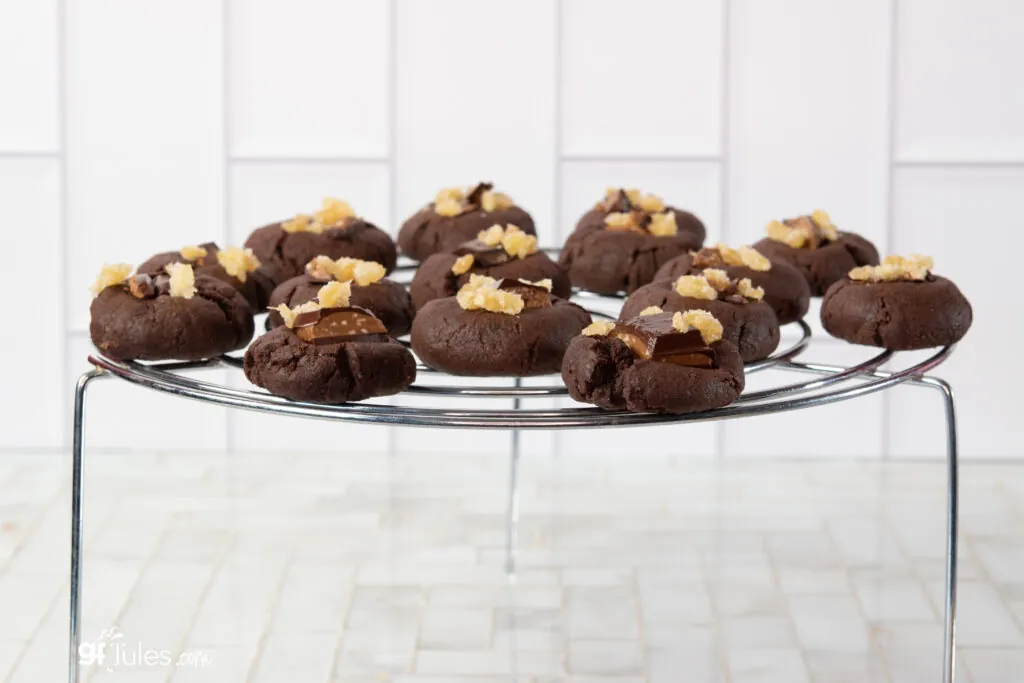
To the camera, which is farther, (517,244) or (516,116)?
(516,116)

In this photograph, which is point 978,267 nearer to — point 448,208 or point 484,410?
point 448,208

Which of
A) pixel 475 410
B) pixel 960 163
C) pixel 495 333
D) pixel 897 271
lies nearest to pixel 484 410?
pixel 475 410

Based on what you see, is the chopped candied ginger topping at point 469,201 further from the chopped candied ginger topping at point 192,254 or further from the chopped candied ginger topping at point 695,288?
the chopped candied ginger topping at point 695,288

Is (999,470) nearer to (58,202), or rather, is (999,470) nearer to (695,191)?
(695,191)

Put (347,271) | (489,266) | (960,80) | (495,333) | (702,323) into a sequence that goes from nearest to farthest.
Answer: (702,323) < (495,333) < (347,271) < (489,266) < (960,80)

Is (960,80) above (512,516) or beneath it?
above

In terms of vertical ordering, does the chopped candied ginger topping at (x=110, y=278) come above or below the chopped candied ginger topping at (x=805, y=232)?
below

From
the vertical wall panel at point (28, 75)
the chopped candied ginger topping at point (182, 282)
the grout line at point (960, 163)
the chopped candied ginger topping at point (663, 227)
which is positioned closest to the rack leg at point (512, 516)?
the chopped candied ginger topping at point (663, 227)
